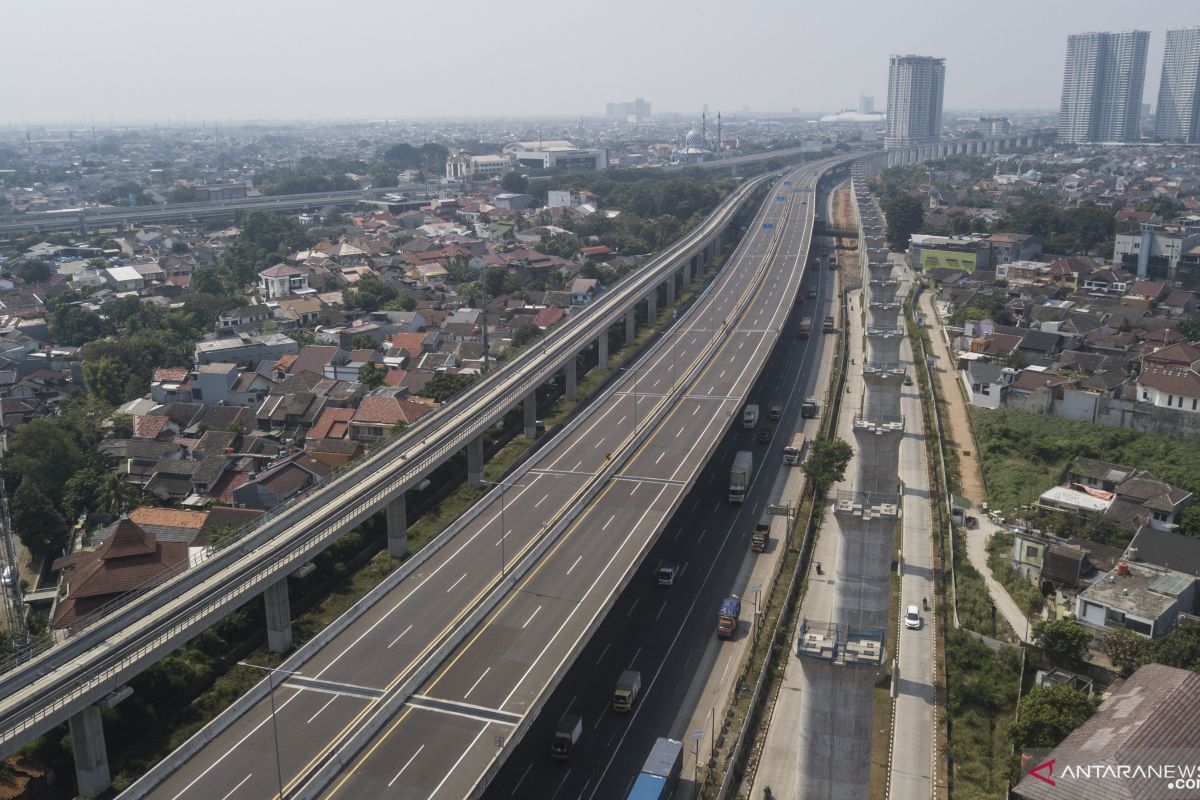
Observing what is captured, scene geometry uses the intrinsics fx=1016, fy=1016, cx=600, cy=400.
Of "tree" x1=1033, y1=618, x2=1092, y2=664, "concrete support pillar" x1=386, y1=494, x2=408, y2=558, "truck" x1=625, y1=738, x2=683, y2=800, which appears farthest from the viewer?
"concrete support pillar" x1=386, y1=494, x2=408, y2=558

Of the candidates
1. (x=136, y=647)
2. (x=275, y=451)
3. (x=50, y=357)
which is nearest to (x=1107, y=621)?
(x=136, y=647)

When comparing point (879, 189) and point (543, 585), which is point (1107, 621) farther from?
point (879, 189)

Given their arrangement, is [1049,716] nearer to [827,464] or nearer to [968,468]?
[827,464]

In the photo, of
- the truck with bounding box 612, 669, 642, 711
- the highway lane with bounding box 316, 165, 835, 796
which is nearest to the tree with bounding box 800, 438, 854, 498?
the highway lane with bounding box 316, 165, 835, 796

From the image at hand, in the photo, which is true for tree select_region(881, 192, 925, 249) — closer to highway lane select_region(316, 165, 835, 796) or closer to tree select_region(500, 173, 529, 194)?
tree select_region(500, 173, 529, 194)

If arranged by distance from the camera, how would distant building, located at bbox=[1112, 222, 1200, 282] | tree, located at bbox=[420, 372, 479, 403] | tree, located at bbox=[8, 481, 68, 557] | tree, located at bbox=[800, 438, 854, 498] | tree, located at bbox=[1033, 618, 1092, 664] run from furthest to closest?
distant building, located at bbox=[1112, 222, 1200, 282], tree, located at bbox=[420, 372, 479, 403], tree, located at bbox=[800, 438, 854, 498], tree, located at bbox=[8, 481, 68, 557], tree, located at bbox=[1033, 618, 1092, 664]
